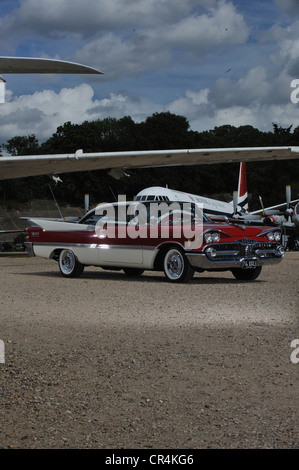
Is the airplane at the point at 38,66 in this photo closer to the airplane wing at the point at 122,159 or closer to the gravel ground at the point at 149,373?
the gravel ground at the point at 149,373

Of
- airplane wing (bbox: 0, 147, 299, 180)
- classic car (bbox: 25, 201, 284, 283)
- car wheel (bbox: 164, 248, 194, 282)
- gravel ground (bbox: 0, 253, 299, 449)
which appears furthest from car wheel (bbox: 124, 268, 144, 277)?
airplane wing (bbox: 0, 147, 299, 180)

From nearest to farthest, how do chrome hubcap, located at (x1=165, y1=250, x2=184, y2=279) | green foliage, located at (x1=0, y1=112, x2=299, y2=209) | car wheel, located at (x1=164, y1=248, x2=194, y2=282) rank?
car wheel, located at (x1=164, y1=248, x2=194, y2=282) < chrome hubcap, located at (x1=165, y1=250, x2=184, y2=279) < green foliage, located at (x1=0, y1=112, x2=299, y2=209)

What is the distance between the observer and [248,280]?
12.6 metres

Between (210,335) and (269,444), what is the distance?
313 centimetres

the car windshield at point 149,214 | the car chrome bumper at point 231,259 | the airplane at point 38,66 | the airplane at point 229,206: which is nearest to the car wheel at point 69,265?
the car windshield at point 149,214

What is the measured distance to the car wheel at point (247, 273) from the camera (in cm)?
1269

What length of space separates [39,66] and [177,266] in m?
5.18

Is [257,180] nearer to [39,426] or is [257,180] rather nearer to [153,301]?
[153,301]

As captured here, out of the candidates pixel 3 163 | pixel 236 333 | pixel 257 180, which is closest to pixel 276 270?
pixel 236 333

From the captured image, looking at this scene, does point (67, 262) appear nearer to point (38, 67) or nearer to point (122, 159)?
Answer: point (38, 67)

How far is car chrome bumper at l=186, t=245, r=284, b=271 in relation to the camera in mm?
11305

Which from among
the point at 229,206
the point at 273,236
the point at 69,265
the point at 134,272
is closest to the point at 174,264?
the point at 273,236

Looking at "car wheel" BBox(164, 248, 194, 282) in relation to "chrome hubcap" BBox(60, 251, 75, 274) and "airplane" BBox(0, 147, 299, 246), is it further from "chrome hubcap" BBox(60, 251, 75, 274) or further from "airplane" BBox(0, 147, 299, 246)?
"airplane" BBox(0, 147, 299, 246)

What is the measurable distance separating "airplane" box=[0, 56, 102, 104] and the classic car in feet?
13.7
